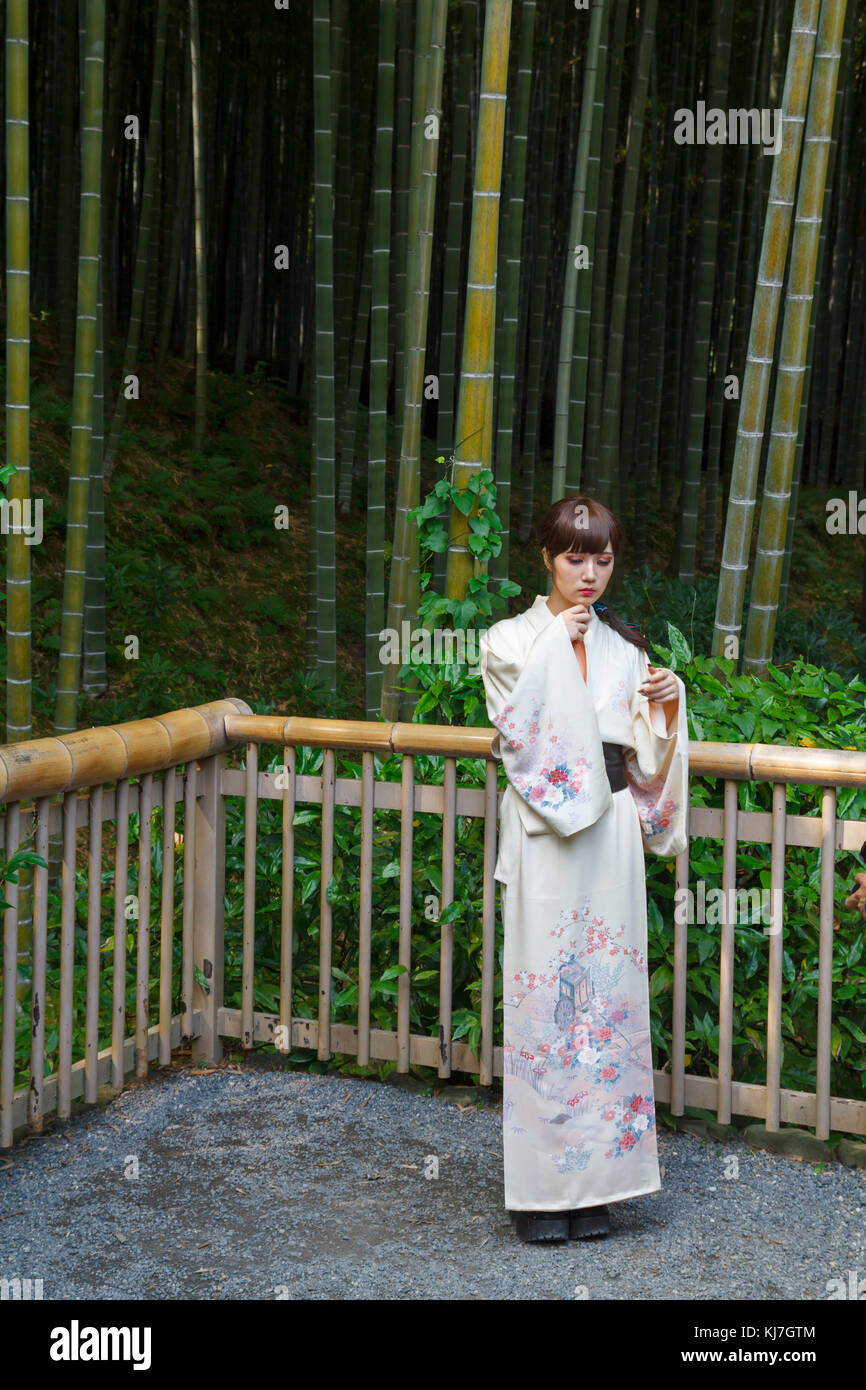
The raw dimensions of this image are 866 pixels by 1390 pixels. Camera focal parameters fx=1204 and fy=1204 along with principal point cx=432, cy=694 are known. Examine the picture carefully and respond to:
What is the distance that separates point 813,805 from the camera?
2.44m

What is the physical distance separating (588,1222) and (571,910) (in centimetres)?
53

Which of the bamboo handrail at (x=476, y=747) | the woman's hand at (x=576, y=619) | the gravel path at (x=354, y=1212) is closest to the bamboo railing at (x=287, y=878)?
the bamboo handrail at (x=476, y=747)

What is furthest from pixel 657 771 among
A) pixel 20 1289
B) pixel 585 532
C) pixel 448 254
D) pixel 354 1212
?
pixel 448 254

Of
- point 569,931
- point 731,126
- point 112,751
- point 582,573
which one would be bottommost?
point 569,931

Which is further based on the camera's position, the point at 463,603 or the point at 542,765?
the point at 463,603

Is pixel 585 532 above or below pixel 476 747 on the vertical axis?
above

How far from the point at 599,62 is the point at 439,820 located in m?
3.42

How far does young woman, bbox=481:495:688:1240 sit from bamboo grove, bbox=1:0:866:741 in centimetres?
66

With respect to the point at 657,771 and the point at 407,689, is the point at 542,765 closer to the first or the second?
the point at 657,771

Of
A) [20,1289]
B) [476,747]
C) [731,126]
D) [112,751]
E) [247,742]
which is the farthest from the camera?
[731,126]

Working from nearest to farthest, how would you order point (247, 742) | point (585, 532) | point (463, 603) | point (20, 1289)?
point (20, 1289)
point (585, 532)
point (463, 603)
point (247, 742)

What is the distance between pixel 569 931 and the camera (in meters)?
2.00

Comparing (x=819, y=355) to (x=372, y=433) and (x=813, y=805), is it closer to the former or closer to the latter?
(x=372, y=433)

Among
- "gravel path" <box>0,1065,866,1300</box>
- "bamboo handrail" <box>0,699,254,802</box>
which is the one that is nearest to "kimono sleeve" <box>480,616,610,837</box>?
"gravel path" <box>0,1065,866,1300</box>
